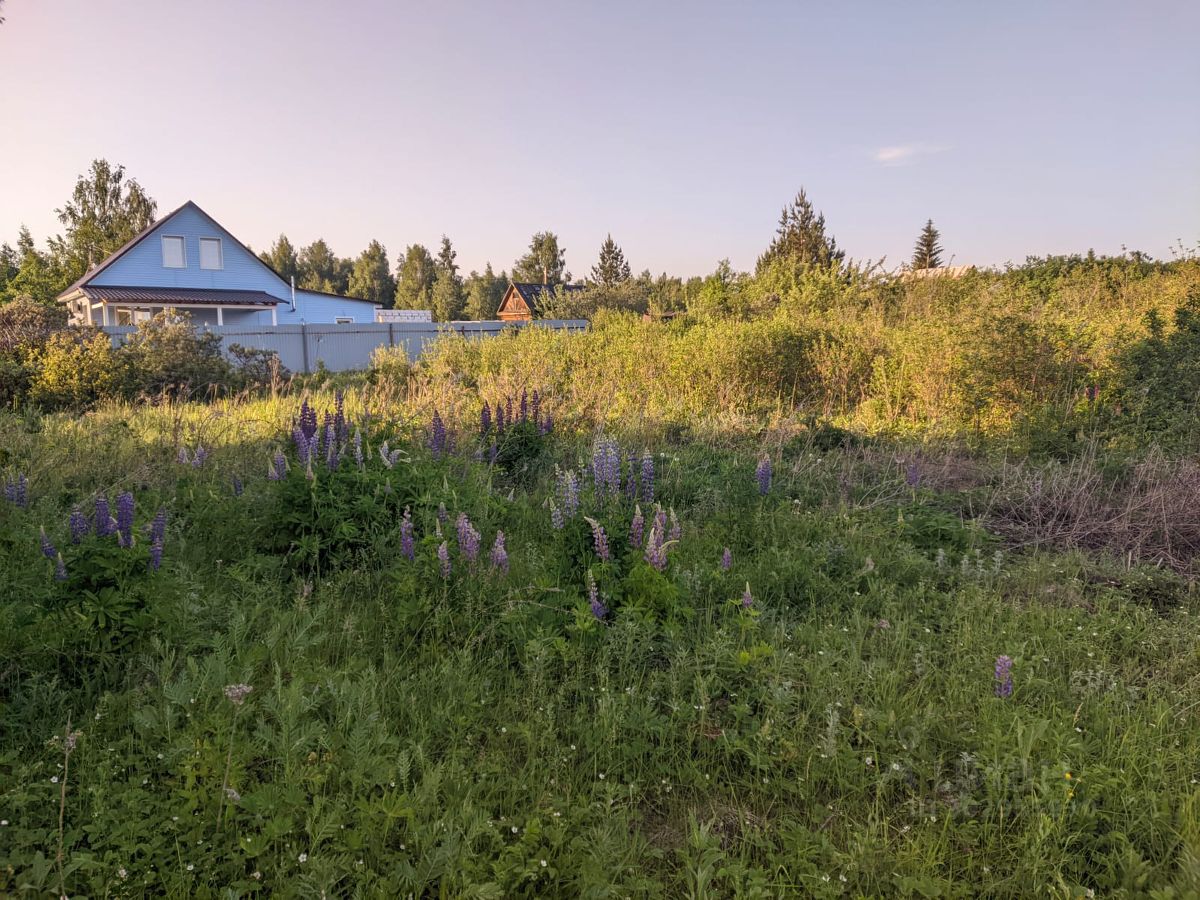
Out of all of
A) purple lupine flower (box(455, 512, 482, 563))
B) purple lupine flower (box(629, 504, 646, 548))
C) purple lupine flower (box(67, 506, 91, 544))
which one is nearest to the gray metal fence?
purple lupine flower (box(455, 512, 482, 563))

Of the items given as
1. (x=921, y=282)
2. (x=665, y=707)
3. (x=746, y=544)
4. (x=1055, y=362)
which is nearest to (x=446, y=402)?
(x=746, y=544)

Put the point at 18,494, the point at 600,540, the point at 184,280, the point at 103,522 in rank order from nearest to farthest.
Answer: the point at 103,522 < the point at 600,540 < the point at 18,494 < the point at 184,280

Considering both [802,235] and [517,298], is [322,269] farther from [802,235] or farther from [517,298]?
[802,235]

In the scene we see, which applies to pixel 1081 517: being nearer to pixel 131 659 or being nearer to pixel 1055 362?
pixel 1055 362

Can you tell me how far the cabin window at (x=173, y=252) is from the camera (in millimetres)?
27703

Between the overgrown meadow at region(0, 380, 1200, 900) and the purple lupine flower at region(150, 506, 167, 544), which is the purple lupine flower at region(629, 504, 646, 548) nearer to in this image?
the overgrown meadow at region(0, 380, 1200, 900)

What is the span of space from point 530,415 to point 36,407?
713 centimetres

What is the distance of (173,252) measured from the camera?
1101 inches

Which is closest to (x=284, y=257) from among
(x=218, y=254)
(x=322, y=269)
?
(x=322, y=269)

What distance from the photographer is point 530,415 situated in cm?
686

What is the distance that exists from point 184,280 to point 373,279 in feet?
141

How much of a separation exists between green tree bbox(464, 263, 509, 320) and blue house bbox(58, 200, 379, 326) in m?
26.8

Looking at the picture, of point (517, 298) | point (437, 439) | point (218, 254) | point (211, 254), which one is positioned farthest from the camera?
point (517, 298)

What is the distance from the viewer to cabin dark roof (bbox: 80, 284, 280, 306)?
2598 centimetres
